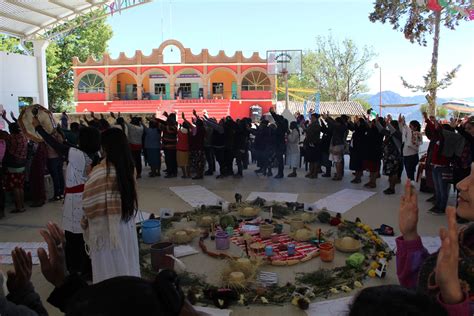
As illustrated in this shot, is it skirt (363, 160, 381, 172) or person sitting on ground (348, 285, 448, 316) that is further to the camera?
skirt (363, 160, 381, 172)

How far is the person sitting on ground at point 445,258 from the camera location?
144cm

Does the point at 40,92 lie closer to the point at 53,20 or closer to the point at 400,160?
the point at 53,20

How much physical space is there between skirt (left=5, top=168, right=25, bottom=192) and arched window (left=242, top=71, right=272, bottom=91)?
87.9 ft

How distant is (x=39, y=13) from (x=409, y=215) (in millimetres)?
19779

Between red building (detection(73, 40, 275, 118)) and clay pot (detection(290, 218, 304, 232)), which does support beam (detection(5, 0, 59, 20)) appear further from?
clay pot (detection(290, 218, 304, 232))

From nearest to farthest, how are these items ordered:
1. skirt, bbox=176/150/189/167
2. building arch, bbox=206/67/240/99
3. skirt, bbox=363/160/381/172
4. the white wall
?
skirt, bbox=363/160/381/172 < skirt, bbox=176/150/189/167 < the white wall < building arch, bbox=206/67/240/99

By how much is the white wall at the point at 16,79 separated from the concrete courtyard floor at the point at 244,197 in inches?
402

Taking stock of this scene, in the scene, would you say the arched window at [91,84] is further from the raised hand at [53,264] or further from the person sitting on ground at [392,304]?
the person sitting on ground at [392,304]

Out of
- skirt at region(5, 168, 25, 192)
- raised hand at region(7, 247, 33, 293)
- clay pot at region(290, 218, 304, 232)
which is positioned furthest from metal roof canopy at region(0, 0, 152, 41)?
raised hand at region(7, 247, 33, 293)

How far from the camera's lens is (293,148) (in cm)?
1058

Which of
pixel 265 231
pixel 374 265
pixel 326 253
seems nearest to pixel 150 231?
pixel 265 231

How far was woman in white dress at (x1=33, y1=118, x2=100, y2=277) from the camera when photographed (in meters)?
3.92

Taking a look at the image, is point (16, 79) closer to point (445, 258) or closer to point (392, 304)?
point (445, 258)

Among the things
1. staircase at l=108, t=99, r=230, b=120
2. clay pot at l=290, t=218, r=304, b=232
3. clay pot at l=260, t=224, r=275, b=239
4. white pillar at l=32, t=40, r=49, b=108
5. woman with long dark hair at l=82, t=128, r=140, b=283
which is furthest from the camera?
staircase at l=108, t=99, r=230, b=120
